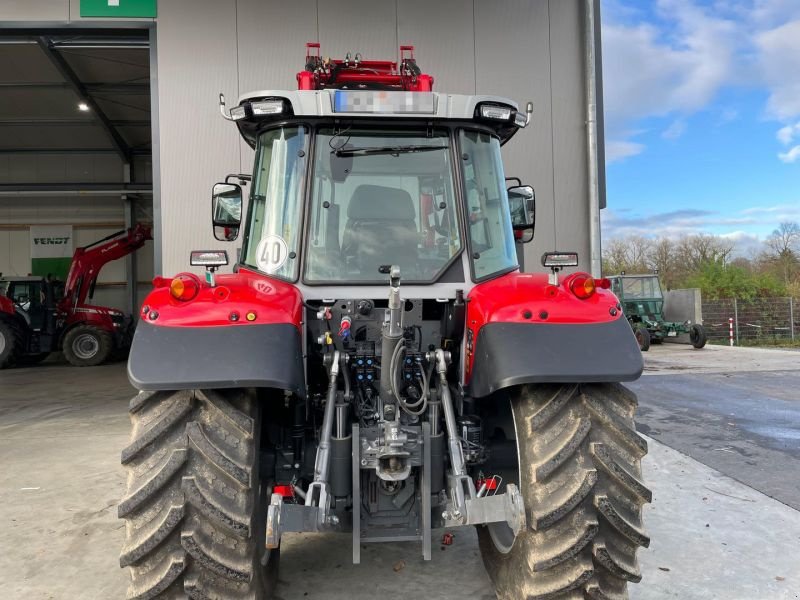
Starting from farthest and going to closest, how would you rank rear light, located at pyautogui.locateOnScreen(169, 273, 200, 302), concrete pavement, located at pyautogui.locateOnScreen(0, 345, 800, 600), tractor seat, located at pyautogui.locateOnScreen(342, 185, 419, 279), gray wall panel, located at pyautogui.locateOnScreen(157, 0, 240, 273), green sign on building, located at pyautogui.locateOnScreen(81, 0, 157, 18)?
green sign on building, located at pyautogui.locateOnScreen(81, 0, 157, 18) → gray wall panel, located at pyautogui.locateOnScreen(157, 0, 240, 273) → concrete pavement, located at pyautogui.locateOnScreen(0, 345, 800, 600) → tractor seat, located at pyautogui.locateOnScreen(342, 185, 419, 279) → rear light, located at pyautogui.locateOnScreen(169, 273, 200, 302)

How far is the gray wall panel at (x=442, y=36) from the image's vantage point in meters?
7.71

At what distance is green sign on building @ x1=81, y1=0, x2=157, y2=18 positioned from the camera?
750cm

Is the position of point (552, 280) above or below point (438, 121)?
below

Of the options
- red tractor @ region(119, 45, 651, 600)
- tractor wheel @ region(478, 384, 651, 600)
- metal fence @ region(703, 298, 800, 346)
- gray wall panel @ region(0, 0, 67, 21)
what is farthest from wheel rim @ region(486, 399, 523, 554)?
metal fence @ region(703, 298, 800, 346)

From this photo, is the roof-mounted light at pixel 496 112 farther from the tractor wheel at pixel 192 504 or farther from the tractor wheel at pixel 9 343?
the tractor wheel at pixel 9 343

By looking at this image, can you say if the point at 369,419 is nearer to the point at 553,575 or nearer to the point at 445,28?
the point at 553,575

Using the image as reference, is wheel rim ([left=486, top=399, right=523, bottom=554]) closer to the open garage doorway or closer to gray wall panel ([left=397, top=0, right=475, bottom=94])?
gray wall panel ([left=397, top=0, right=475, bottom=94])

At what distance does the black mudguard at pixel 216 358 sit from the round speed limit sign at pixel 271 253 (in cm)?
56

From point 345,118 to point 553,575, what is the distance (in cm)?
224

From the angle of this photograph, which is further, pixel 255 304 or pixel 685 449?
pixel 685 449

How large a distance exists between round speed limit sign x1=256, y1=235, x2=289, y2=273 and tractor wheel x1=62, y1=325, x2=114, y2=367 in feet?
43.7

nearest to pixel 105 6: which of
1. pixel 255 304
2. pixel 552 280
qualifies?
A: pixel 255 304

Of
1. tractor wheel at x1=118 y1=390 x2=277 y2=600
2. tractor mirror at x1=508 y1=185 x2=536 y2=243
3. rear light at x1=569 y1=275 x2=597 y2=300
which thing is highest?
tractor mirror at x1=508 y1=185 x2=536 y2=243

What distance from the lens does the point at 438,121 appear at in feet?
9.86
